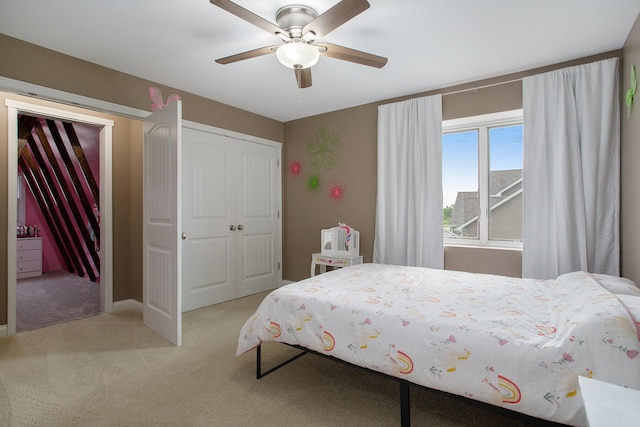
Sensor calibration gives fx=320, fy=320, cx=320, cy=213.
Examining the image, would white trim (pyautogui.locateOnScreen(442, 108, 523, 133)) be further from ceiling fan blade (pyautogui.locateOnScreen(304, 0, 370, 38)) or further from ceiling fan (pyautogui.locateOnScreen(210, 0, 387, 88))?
ceiling fan blade (pyautogui.locateOnScreen(304, 0, 370, 38))

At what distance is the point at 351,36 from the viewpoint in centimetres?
246

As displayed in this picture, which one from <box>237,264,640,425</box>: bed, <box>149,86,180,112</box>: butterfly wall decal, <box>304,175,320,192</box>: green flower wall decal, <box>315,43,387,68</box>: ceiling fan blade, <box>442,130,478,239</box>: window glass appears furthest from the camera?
<box>304,175,320,192</box>: green flower wall decal

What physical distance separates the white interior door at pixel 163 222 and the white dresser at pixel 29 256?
161 inches

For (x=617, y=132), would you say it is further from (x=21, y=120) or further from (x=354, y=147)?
(x=21, y=120)

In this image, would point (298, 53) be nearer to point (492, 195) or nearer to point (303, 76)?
point (303, 76)

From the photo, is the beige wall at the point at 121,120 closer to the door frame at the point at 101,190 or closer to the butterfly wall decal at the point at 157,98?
the door frame at the point at 101,190

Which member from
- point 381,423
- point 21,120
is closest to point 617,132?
point 381,423

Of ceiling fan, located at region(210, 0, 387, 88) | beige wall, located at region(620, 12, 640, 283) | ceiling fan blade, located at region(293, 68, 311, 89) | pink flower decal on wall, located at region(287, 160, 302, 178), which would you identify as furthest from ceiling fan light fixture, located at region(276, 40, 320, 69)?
pink flower decal on wall, located at region(287, 160, 302, 178)

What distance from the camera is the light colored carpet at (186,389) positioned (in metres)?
1.82

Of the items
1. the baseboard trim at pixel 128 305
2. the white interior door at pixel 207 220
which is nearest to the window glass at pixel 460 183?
the white interior door at pixel 207 220

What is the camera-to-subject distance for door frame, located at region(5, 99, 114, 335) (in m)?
2.98

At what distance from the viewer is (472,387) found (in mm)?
1433

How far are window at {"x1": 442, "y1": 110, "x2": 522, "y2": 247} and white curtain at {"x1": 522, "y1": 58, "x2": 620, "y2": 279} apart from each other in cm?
35

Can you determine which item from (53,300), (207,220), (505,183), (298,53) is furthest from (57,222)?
(505,183)
